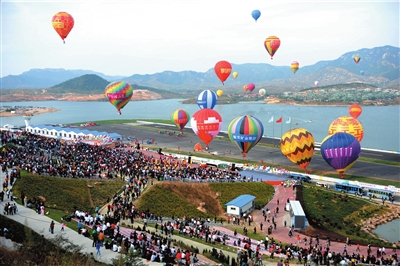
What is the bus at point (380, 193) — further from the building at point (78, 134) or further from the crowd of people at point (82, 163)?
the building at point (78, 134)

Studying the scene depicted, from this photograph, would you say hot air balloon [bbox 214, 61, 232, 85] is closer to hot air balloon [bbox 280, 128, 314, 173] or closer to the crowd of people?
hot air balloon [bbox 280, 128, 314, 173]

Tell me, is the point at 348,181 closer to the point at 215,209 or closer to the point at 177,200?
the point at 215,209

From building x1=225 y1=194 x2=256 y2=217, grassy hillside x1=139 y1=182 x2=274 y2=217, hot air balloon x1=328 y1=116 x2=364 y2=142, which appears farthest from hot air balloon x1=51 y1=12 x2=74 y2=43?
hot air balloon x1=328 y1=116 x2=364 y2=142

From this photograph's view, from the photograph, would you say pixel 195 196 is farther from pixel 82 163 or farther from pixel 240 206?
pixel 82 163

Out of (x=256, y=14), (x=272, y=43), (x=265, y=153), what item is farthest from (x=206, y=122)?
(x=256, y=14)

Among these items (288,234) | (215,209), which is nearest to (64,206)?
(215,209)

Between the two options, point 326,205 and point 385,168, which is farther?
point 385,168

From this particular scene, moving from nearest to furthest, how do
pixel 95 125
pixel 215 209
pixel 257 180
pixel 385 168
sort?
pixel 215 209 → pixel 257 180 → pixel 385 168 → pixel 95 125
